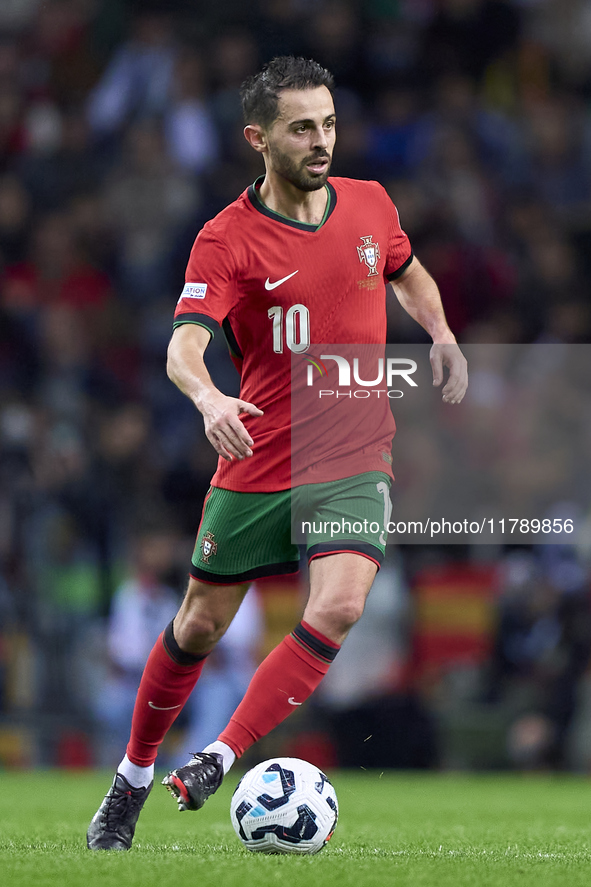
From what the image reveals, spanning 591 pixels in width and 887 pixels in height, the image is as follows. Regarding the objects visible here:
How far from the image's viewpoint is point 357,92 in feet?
39.6

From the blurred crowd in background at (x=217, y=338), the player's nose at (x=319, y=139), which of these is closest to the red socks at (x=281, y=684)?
the player's nose at (x=319, y=139)

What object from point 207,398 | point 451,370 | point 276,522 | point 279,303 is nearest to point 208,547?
point 276,522

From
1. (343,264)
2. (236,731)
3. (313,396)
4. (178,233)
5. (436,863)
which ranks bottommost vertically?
(436,863)

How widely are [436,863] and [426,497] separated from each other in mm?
4885

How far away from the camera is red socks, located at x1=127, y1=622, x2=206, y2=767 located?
4.63 m

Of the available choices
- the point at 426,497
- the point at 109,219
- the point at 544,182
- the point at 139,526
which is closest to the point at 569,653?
the point at 426,497

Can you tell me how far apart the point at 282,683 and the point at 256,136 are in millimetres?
1952

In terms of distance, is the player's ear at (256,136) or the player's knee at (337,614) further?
the player's ear at (256,136)

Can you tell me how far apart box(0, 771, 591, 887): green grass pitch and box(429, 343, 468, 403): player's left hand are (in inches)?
62.8

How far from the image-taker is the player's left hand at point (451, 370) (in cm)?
468

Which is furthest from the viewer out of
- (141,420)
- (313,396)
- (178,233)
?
(178,233)

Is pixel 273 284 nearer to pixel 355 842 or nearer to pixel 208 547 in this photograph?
pixel 208 547

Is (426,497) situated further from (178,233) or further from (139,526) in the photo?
(178,233)

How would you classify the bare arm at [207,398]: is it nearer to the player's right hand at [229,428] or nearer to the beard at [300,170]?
the player's right hand at [229,428]
